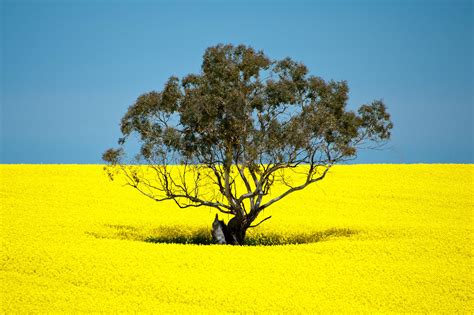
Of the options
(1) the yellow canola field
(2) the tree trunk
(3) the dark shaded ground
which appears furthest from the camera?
(3) the dark shaded ground

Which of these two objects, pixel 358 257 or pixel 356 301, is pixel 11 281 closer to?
pixel 356 301

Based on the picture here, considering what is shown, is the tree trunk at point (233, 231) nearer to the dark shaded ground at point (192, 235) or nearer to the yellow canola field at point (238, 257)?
the dark shaded ground at point (192, 235)

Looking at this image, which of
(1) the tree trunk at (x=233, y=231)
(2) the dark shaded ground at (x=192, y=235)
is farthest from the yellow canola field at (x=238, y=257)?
(1) the tree trunk at (x=233, y=231)

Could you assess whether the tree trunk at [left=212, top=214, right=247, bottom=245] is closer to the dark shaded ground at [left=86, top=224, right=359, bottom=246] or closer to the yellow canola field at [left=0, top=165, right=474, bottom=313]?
the dark shaded ground at [left=86, top=224, right=359, bottom=246]

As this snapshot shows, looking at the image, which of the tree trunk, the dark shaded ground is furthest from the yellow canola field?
the tree trunk

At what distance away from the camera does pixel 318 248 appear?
2456 centimetres

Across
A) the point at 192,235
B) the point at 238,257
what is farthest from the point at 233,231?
the point at 238,257

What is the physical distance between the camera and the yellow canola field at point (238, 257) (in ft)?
56.6

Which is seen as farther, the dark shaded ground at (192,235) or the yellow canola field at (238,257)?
the dark shaded ground at (192,235)

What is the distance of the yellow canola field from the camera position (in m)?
17.3

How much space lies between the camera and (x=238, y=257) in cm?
2216

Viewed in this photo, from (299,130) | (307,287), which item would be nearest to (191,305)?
(307,287)

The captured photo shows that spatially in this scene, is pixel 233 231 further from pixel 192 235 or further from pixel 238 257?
pixel 238 257

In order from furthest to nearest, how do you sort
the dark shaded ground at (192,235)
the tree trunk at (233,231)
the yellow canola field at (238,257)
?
the dark shaded ground at (192,235), the tree trunk at (233,231), the yellow canola field at (238,257)
